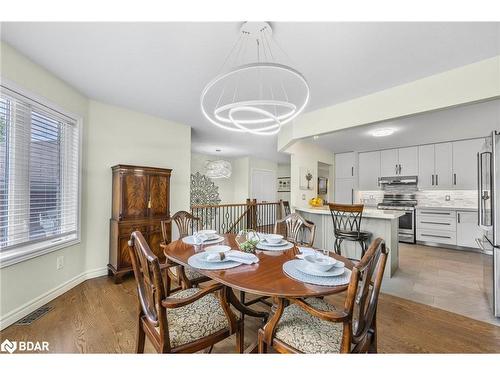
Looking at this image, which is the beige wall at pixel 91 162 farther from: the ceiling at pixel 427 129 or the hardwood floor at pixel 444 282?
the hardwood floor at pixel 444 282

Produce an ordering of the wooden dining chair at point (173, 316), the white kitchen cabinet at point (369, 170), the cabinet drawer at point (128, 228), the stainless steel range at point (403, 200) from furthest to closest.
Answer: the white kitchen cabinet at point (369, 170) < the stainless steel range at point (403, 200) < the cabinet drawer at point (128, 228) < the wooden dining chair at point (173, 316)

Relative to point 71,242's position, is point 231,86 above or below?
above

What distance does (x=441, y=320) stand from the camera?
1.98 meters

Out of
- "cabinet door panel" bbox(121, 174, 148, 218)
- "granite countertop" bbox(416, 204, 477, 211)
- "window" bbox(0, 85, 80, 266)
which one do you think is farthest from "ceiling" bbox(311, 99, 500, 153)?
"window" bbox(0, 85, 80, 266)

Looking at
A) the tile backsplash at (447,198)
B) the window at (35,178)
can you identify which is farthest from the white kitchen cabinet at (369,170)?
the window at (35,178)

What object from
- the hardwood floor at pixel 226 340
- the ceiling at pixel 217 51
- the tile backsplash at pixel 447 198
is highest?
the ceiling at pixel 217 51

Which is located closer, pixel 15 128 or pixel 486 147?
pixel 15 128

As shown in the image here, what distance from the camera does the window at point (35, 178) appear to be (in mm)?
1955

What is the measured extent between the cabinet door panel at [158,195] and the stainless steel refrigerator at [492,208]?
3.80 m

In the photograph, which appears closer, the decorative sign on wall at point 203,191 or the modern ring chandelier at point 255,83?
the modern ring chandelier at point 255,83

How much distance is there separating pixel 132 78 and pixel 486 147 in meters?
3.85

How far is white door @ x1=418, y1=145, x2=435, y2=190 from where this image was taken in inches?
190
